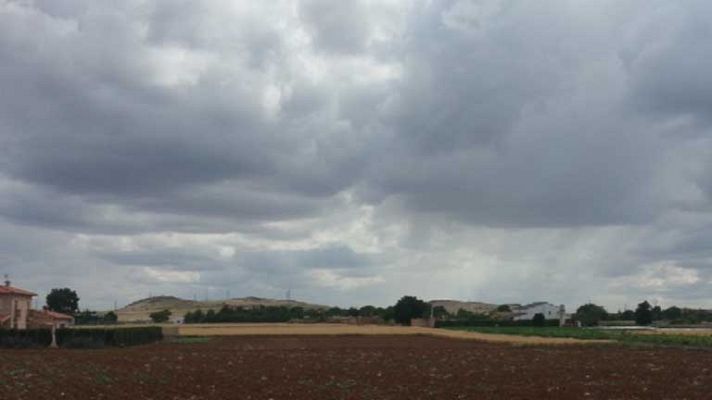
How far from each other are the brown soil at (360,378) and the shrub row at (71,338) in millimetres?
22854

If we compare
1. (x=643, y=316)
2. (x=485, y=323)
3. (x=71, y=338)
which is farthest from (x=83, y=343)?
(x=643, y=316)

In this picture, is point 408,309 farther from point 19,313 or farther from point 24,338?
point 24,338

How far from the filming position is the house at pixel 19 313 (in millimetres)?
98144

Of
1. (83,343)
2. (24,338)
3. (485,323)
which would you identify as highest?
(485,323)

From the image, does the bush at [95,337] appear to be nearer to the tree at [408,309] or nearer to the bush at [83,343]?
the bush at [83,343]

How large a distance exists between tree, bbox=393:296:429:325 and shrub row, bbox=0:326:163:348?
116106 millimetres

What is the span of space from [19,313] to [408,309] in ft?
348

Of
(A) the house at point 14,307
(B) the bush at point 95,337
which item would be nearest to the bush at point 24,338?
(B) the bush at point 95,337

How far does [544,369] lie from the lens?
43.0 meters

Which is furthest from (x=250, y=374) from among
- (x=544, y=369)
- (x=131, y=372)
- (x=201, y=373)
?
(x=544, y=369)

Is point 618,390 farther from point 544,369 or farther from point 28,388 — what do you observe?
point 28,388

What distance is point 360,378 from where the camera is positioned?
37.3 m

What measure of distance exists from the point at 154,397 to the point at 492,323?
152 m

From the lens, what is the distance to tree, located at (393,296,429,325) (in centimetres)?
19362
